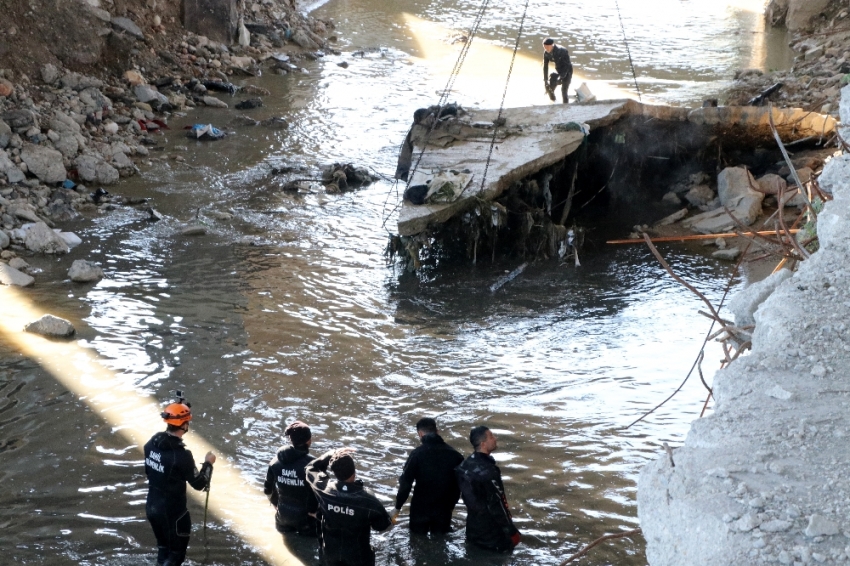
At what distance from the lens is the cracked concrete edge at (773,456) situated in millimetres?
2361

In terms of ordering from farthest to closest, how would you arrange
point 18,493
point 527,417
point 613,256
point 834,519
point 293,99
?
point 293,99, point 613,256, point 527,417, point 18,493, point 834,519

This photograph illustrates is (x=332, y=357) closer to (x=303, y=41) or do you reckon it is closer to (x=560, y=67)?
(x=560, y=67)

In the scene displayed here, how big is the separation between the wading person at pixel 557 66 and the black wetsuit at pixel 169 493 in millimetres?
11486

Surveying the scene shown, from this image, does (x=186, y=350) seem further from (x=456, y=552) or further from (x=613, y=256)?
(x=613, y=256)

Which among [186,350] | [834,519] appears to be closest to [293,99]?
[186,350]

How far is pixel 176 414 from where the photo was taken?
16.4 ft

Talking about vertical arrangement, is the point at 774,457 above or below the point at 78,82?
below

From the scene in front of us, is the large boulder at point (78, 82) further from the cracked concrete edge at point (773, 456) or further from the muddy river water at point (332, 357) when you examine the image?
the cracked concrete edge at point (773, 456)

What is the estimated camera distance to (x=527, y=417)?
6.87 m

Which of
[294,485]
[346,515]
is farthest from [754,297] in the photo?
[294,485]

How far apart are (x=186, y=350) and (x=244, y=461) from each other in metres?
2.06

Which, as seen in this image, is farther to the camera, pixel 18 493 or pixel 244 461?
pixel 244 461

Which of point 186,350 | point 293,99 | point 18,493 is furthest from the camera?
point 293,99

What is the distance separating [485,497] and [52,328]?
497 cm
